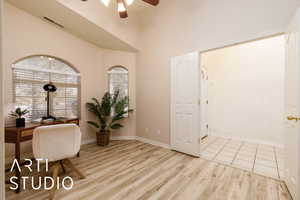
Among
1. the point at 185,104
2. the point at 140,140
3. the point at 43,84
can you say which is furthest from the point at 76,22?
the point at 140,140

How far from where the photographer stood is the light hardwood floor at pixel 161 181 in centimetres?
172

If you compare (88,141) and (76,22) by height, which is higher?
(76,22)

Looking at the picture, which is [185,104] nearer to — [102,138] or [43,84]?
[102,138]

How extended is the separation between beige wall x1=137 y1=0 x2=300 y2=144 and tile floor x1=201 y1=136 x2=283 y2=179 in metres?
1.13

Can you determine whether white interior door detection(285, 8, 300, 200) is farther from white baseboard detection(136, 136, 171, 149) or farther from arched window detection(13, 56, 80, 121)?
arched window detection(13, 56, 80, 121)

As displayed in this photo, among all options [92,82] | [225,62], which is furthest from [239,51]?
[92,82]

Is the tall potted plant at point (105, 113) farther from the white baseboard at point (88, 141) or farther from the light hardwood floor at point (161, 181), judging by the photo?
the light hardwood floor at point (161, 181)

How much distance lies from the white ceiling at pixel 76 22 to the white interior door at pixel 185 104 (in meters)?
1.59

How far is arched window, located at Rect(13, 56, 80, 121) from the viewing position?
8.69 feet

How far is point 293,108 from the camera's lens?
1.57 m

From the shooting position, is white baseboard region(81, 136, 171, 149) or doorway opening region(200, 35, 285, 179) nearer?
doorway opening region(200, 35, 285, 179)

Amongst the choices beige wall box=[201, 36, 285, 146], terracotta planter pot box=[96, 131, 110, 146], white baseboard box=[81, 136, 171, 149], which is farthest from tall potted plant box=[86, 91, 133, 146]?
beige wall box=[201, 36, 285, 146]

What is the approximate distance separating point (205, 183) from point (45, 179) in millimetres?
2373

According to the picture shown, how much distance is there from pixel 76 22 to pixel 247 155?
453cm
